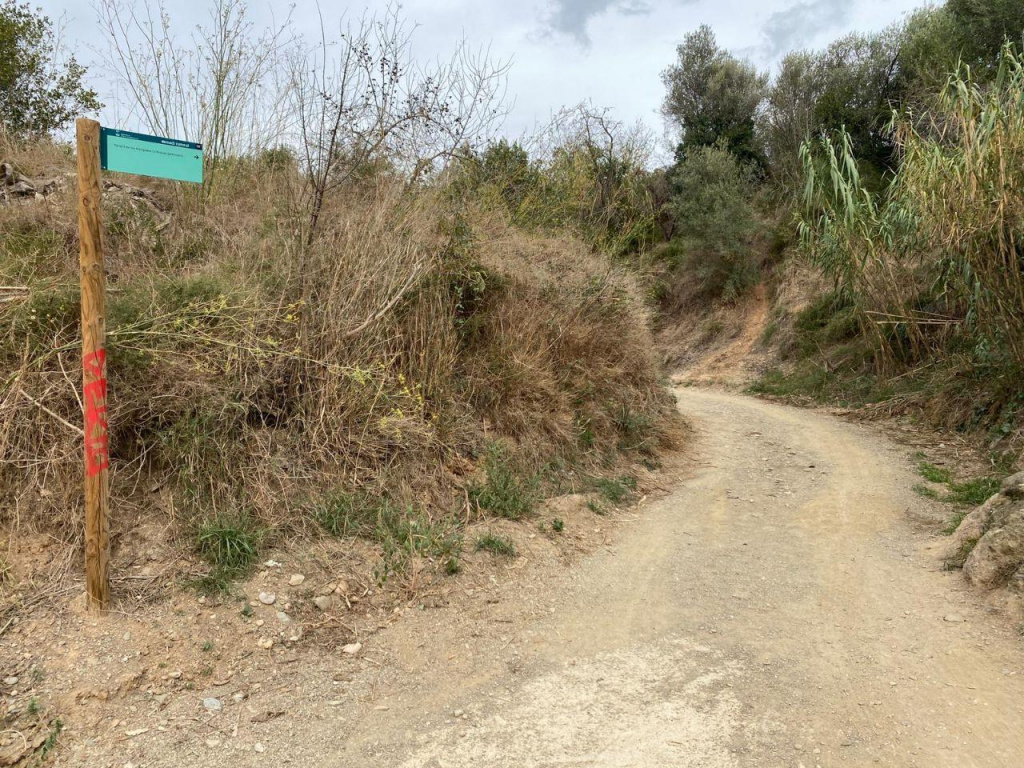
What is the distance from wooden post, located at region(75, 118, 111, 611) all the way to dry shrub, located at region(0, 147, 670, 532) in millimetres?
558

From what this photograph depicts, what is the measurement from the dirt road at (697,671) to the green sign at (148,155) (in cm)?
286

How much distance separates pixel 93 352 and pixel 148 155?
3.58 ft

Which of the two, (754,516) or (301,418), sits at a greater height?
(301,418)

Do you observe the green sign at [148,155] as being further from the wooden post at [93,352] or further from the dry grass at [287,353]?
the dry grass at [287,353]

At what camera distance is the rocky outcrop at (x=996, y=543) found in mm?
4383

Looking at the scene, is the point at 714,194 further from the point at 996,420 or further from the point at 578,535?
the point at 578,535

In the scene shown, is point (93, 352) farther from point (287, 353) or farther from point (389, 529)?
point (389, 529)

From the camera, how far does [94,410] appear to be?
11.4 feet

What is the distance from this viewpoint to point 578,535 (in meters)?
5.70

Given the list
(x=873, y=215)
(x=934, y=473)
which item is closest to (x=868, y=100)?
(x=873, y=215)

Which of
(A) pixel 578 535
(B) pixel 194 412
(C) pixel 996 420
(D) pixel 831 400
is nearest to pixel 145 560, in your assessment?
(B) pixel 194 412

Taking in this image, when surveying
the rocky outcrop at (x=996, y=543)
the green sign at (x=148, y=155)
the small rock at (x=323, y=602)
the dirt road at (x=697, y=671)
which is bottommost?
the dirt road at (x=697, y=671)

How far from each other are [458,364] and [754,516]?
3261 mm

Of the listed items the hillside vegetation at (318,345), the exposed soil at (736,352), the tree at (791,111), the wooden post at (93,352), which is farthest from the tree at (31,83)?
the tree at (791,111)
